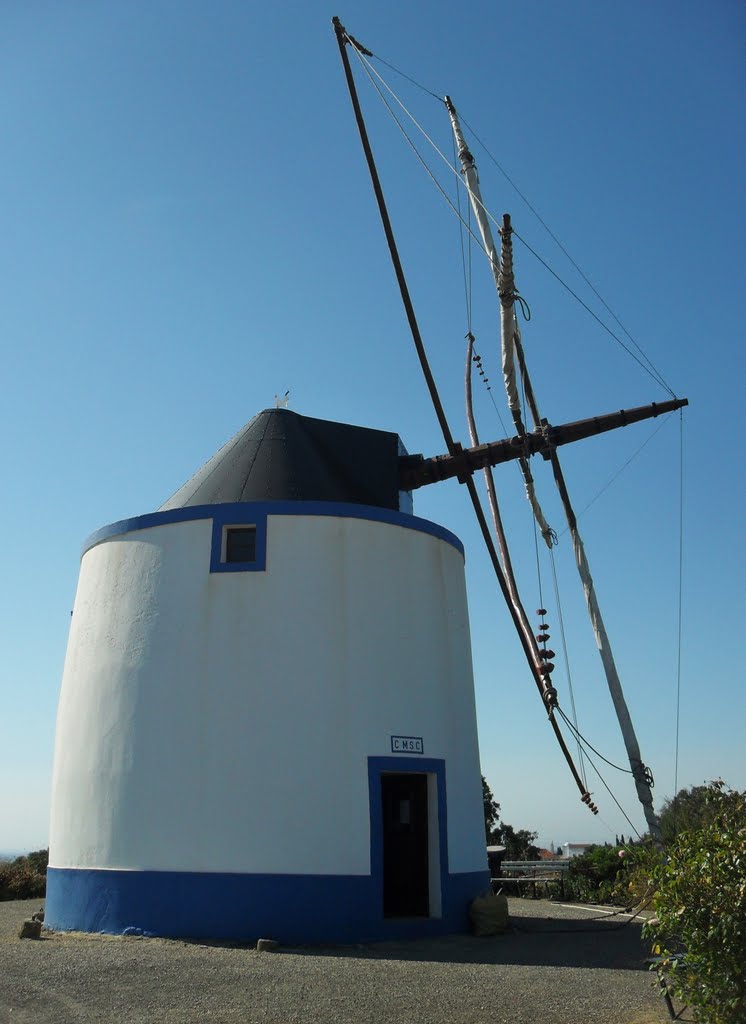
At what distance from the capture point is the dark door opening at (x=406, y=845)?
14703 millimetres

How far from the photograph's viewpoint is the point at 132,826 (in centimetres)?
1363

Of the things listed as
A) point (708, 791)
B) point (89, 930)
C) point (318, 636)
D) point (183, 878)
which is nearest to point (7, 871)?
point (89, 930)

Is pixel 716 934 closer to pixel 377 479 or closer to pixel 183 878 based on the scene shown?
pixel 183 878

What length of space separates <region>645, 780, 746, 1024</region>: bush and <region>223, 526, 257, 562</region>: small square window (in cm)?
861

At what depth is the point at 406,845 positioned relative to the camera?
14.9 m

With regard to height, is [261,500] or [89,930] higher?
[261,500]

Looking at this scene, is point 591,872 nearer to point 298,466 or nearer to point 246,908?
point 246,908

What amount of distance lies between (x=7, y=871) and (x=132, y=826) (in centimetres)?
986

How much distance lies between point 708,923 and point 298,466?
1073 centimetres

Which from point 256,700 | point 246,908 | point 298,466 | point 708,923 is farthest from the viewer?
point 298,466

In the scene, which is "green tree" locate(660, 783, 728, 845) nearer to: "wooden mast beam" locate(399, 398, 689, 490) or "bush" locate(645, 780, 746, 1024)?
"bush" locate(645, 780, 746, 1024)

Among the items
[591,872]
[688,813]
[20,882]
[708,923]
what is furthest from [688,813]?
[20,882]

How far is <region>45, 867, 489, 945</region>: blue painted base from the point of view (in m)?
12.7

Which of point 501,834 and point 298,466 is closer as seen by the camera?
point 298,466
